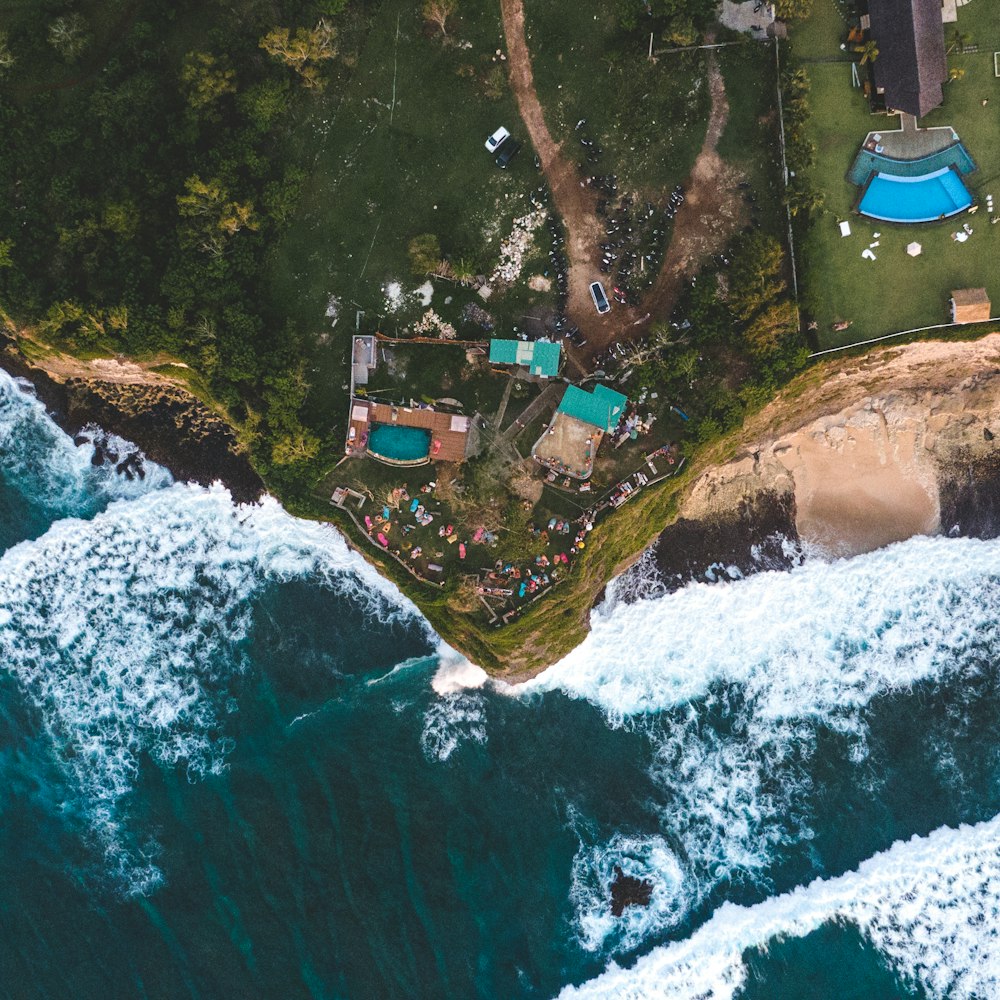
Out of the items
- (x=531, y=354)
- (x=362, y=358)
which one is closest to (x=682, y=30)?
(x=531, y=354)

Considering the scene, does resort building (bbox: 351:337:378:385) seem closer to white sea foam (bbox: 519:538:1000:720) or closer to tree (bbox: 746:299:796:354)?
white sea foam (bbox: 519:538:1000:720)

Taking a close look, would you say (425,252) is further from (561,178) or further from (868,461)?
(868,461)

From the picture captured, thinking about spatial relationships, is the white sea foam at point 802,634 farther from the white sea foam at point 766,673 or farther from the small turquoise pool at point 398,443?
the small turquoise pool at point 398,443

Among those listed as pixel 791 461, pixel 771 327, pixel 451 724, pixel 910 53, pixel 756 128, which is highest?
pixel 756 128

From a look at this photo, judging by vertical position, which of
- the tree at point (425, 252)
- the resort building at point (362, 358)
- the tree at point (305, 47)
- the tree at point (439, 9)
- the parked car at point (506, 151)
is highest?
the tree at point (305, 47)

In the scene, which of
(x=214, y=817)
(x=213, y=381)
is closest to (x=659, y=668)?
(x=214, y=817)

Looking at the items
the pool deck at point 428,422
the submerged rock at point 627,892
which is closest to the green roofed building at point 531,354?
the pool deck at point 428,422

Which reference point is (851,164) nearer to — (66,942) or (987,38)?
(987,38)
